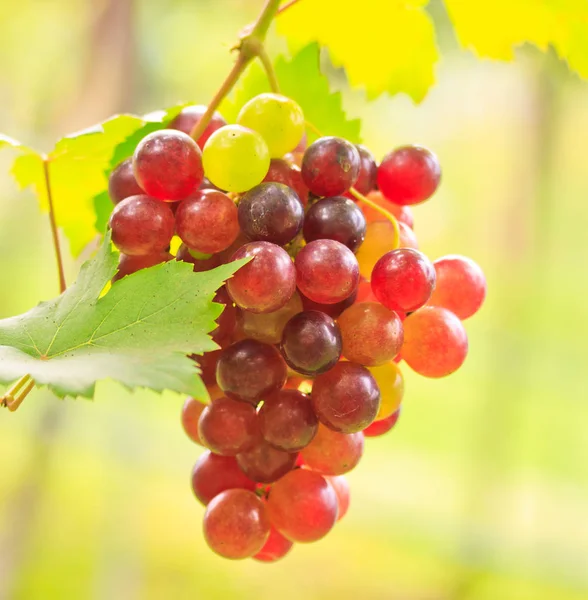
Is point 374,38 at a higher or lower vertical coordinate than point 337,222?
higher

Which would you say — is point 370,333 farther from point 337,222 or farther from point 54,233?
point 54,233

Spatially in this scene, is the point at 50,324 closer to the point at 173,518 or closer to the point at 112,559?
the point at 112,559

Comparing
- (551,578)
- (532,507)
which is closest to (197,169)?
(551,578)

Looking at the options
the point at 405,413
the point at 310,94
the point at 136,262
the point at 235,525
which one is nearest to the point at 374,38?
the point at 310,94

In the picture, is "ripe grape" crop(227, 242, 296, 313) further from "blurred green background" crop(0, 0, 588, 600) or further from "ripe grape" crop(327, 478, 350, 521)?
"blurred green background" crop(0, 0, 588, 600)

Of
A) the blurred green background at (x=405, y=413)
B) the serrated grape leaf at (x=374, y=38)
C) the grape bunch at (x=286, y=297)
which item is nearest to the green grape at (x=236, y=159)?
the grape bunch at (x=286, y=297)

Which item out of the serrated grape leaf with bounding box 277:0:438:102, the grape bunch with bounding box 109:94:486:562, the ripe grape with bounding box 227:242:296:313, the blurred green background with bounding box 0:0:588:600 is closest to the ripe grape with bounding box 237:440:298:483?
the grape bunch with bounding box 109:94:486:562

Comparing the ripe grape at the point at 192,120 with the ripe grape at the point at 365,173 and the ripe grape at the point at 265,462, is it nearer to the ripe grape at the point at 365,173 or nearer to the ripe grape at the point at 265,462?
the ripe grape at the point at 365,173
